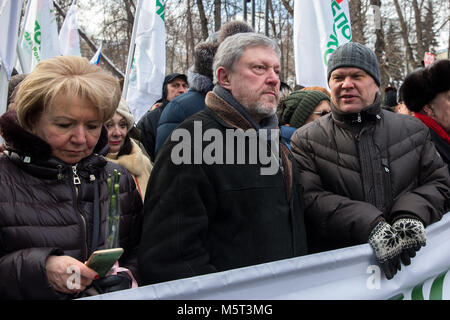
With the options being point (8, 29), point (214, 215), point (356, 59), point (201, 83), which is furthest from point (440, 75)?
point (8, 29)

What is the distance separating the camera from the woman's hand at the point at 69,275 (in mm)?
1561

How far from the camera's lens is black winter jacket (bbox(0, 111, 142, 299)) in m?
1.58

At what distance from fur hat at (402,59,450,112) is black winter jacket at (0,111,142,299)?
2.25 m

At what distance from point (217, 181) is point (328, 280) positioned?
0.64m

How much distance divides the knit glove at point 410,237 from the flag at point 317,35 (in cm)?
290

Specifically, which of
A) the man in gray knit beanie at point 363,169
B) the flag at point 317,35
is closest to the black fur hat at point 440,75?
the man in gray knit beanie at point 363,169

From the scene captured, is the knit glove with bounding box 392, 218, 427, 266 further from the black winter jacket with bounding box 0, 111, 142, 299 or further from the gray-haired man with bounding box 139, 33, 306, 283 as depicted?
the black winter jacket with bounding box 0, 111, 142, 299

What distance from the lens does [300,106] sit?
3746 millimetres

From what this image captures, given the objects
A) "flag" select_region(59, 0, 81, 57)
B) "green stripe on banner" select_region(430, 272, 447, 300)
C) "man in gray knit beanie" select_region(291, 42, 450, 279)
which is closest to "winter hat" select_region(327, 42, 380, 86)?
"man in gray knit beanie" select_region(291, 42, 450, 279)

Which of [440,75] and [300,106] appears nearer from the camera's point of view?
[440,75]

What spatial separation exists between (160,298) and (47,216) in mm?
527

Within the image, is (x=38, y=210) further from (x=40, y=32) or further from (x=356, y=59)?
(x=40, y=32)

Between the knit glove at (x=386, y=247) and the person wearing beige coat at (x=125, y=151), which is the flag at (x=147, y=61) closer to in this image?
the person wearing beige coat at (x=125, y=151)
